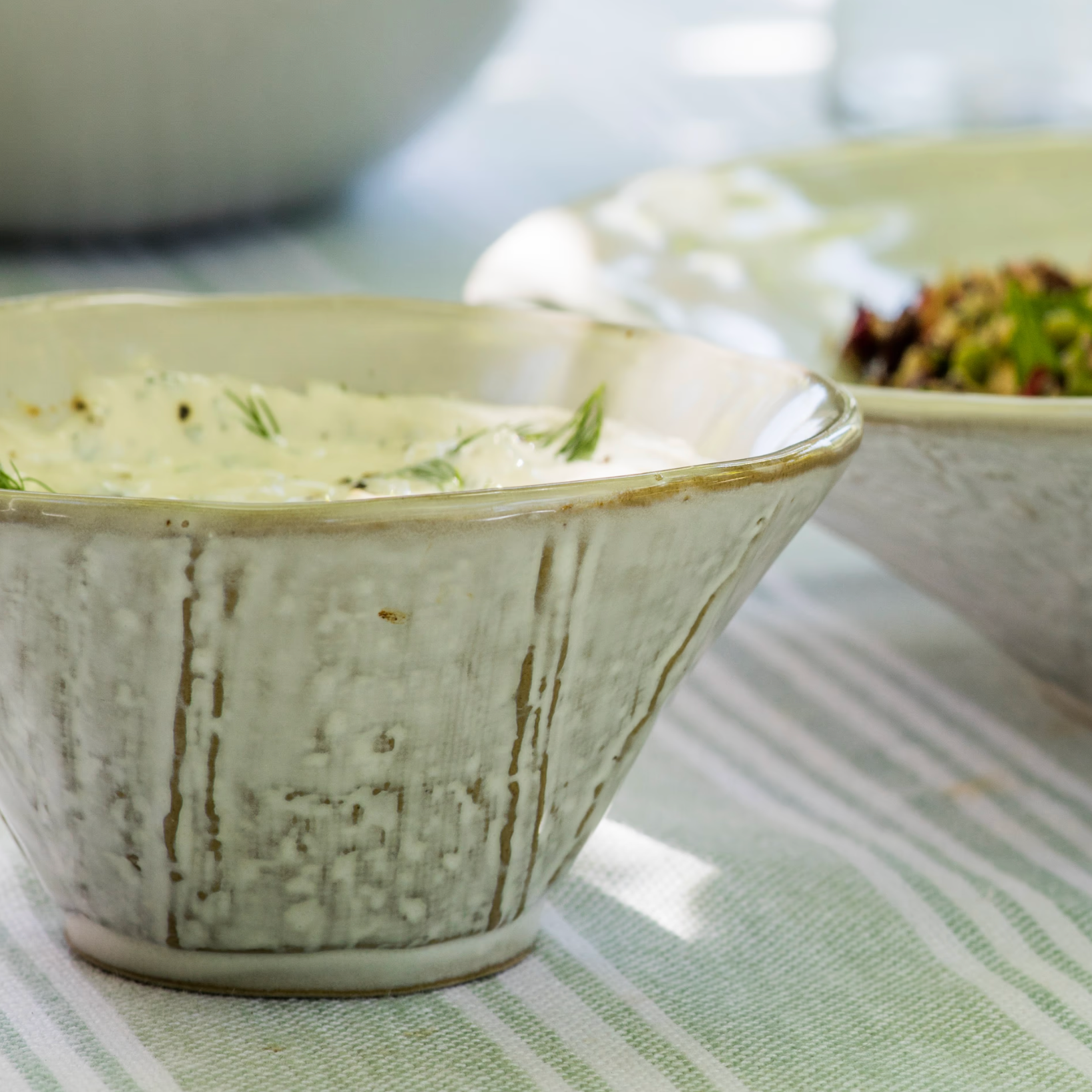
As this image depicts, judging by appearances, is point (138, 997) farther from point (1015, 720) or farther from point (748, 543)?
point (1015, 720)

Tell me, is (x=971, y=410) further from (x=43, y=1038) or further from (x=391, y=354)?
(x=43, y=1038)

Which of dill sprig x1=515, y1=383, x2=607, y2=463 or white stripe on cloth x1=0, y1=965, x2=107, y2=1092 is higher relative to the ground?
dill sprig x1=515, y1=383, x2=607, y2=463

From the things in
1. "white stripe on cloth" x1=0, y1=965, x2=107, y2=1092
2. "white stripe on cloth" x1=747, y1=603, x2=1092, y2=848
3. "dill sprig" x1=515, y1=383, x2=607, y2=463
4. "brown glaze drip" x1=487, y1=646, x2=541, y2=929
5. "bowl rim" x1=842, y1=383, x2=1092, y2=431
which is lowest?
"white stripe on cloth" x1=747, y1=603, x2=1092, y2=848

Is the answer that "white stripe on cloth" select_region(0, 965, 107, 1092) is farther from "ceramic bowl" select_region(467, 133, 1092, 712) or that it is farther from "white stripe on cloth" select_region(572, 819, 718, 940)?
"ceramic bowl" select_region(467, 133, 1092, 712)

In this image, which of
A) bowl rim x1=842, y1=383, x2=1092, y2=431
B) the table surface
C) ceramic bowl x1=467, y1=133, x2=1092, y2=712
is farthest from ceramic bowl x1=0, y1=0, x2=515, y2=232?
Result: bowl rim x1=842, y1=383, x2=1092, y2=431

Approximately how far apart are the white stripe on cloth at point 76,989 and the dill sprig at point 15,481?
0.10m

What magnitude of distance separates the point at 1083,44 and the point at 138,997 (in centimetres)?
107

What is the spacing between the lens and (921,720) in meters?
0.51

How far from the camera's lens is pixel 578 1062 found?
31 centimetres

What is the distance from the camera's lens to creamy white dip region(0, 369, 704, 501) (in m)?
0.34

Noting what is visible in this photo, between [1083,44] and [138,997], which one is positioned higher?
[1083,44]

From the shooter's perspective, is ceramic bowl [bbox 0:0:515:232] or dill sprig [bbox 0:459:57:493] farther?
ceramic bowl [bbox 0:0:515:232]

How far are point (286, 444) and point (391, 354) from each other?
0.05 metres

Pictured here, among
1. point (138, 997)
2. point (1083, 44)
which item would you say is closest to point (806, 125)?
point (1083, 44)
